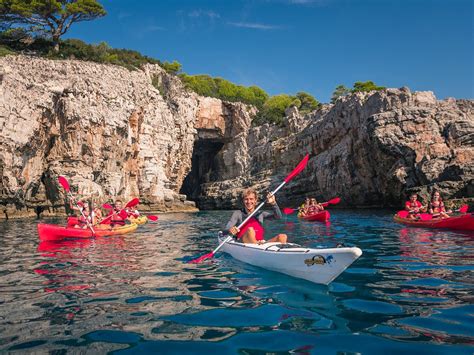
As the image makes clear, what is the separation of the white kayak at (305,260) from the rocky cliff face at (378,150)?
1865 cm

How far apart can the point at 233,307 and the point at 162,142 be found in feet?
115

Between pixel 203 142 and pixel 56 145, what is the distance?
85.2 feet

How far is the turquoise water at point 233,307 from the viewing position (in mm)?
3123

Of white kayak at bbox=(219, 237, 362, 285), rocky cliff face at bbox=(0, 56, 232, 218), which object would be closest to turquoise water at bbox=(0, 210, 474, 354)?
white kayak at bbox=(219, 237, 362, 285)

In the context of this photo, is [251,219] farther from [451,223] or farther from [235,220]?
[451,223]

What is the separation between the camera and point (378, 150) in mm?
27641

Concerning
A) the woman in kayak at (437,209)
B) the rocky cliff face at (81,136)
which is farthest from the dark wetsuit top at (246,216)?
the rocky cliff face at (81,136)

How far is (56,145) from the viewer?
2884cm

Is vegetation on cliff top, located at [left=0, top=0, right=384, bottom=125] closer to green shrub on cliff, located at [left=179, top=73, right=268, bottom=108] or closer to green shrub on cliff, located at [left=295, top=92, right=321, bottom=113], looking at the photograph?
green shrub on cliff, located at [left=179, top=73, right=268, bottom=108]

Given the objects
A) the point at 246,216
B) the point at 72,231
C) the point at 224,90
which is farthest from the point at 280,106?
the point at 246,216

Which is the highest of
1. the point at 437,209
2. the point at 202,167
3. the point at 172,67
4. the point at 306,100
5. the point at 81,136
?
the point at 172,67

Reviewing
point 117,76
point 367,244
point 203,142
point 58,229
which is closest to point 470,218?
point 367,244

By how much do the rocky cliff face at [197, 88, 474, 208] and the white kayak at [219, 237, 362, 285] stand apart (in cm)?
1865

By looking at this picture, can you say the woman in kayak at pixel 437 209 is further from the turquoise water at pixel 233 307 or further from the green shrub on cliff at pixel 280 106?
the green shrub on cliff at pixel 280 106
